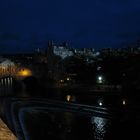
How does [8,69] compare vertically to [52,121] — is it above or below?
above

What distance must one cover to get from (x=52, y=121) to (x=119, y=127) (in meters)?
5.75

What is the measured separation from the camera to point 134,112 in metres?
33.3

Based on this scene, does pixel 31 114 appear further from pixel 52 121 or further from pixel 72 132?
pixel 72 132

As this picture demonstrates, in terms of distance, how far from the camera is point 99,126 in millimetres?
27625

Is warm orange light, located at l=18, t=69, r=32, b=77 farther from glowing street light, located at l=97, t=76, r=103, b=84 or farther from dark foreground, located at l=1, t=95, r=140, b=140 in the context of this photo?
dark foreground, located at l=1, t=95, r=140, b=140

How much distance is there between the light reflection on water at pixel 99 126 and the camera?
2443 cm

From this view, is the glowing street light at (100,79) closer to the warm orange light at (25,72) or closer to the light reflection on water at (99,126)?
the warm orange light at (25,72)

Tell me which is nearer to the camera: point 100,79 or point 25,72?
point 100,79

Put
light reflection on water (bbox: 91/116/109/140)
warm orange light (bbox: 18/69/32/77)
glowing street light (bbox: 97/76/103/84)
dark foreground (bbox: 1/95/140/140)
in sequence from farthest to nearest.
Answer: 1. warm orange light (bbox: 18/69/32/77)
2. glowing street light (bbox: 97/76/103/84)
3. dark foreground (bbox: 1/95/140/140)
4. light reflection on water (bbox: 91/116/109/140)

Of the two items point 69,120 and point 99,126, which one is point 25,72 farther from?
point 99,126

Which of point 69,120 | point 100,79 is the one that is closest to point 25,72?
point 100,79

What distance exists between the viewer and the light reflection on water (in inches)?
962

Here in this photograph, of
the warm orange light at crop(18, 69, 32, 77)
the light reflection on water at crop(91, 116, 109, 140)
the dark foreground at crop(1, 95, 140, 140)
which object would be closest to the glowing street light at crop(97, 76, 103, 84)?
the dark foreground at crop(1, 95, 140, 140)

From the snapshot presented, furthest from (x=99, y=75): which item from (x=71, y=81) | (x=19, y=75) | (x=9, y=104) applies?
(x=9, y=104)
